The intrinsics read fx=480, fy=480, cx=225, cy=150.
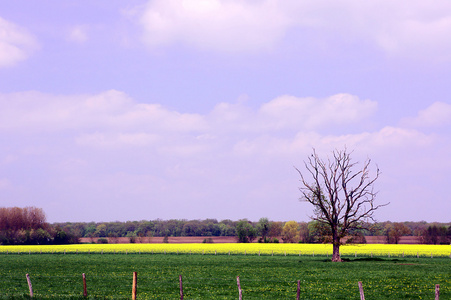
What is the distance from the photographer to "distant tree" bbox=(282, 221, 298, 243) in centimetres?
15657

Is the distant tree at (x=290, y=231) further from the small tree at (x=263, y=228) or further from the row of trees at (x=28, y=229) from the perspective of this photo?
the row of trees at (x=28, y=229)

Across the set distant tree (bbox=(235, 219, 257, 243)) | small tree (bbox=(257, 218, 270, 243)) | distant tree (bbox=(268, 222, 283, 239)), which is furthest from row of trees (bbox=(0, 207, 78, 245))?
distant tree (bbox=(268, 222, 283, 239))

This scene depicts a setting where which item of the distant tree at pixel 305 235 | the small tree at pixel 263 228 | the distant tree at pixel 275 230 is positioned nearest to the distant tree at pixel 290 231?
the distant tree at pixel 305 235

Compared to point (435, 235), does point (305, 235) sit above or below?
below

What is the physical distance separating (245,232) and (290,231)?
1958 cm

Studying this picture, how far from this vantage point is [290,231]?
534 ft

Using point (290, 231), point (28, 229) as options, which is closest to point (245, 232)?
point (290, 231)

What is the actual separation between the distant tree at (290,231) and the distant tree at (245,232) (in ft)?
34.5

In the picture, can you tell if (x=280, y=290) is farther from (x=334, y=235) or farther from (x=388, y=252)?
(x=388, y=252)

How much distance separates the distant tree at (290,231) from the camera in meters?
157

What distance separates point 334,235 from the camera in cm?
6438

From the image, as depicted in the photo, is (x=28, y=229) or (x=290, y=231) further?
(x=290, y=231)

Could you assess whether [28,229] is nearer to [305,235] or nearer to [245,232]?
[245,232]

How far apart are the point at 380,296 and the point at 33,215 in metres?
149
